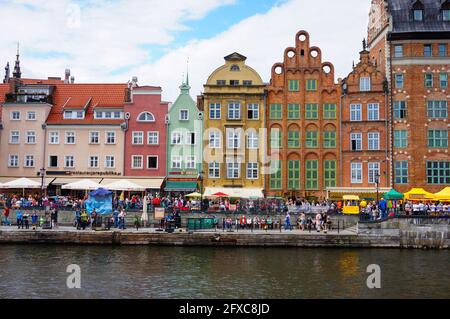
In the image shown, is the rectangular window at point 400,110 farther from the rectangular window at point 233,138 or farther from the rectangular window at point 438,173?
the rectangular window at point 233,138

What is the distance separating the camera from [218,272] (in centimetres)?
2873

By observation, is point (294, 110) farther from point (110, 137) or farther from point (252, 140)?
point (110, 137)

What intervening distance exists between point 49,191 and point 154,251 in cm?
2290

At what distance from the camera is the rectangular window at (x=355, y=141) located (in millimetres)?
54312

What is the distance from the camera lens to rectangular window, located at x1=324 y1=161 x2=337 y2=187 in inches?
2142

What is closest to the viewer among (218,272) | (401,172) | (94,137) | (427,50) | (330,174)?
(218,272)

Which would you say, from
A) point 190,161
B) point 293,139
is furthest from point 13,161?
point 293,139

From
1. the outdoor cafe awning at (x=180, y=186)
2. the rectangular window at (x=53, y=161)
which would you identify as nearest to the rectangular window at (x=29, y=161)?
the rectangular window at (x=53, y=161)

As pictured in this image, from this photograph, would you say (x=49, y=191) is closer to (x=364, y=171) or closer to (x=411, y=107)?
(x=364, y=171)

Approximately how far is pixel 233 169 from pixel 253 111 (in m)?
6.37

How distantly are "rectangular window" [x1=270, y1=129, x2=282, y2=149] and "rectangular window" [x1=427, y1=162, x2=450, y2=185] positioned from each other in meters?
14.9

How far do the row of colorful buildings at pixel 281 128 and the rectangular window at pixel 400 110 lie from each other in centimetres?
10

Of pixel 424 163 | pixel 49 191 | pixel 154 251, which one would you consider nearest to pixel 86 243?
pixel 154 251
